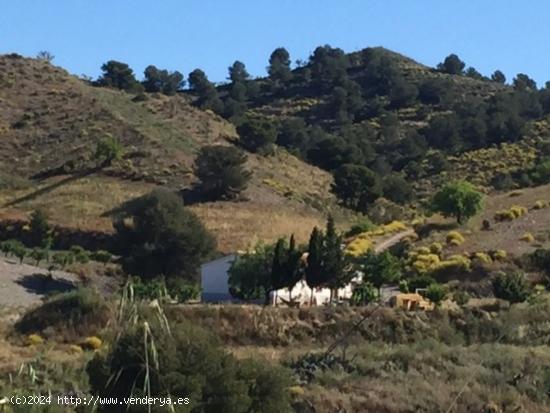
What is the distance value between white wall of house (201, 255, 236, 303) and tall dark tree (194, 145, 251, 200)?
1952 cm

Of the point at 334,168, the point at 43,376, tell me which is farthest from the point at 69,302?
the point at 334,168

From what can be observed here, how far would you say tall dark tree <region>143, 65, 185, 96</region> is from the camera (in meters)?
116

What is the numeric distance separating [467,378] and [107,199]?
44014mm

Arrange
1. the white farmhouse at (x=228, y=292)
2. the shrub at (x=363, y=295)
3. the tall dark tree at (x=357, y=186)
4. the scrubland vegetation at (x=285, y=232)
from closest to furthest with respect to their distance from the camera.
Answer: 1. the scrubland vegetation at (x=285, y=232)
2. the shrub at (x=363, y=295)
3. the white farmhouse at (x=228, y=292)
4. the tall dark tree at (x=357, y=186)

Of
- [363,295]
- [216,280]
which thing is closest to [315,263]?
[363,295]

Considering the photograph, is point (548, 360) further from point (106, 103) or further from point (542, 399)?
point (106, 103)

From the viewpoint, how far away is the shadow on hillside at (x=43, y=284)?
52.7 meters

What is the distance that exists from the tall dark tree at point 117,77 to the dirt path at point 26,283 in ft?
172

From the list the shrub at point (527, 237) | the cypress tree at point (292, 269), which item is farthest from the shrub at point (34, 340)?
Answer: the shrub at point (527, 237)

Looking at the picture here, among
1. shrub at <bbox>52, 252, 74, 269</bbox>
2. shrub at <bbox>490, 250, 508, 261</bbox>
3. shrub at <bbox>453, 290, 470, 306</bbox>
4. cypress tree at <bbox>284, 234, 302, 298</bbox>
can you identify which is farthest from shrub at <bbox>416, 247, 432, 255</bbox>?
shrub at <bbox>52, 252, 74, 269</bbox>

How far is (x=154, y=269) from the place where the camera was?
189 ft

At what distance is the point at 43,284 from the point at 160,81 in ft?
221

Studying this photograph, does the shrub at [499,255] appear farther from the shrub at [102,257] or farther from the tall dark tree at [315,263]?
the shrub at [102,257]

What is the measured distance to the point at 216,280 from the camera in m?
52.3
